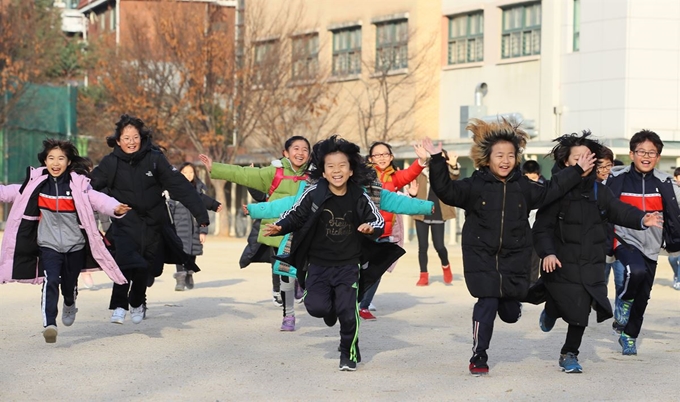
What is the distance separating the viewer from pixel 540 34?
33.8 m

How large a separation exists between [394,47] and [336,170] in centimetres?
2823

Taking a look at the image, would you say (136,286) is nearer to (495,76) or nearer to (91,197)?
(91,197)

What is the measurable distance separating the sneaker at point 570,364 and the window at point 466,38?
27.0 meters

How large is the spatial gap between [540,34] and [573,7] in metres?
1.33

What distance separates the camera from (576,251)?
955 centimetres

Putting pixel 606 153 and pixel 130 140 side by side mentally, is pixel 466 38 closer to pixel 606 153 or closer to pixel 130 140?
pixel 130 140

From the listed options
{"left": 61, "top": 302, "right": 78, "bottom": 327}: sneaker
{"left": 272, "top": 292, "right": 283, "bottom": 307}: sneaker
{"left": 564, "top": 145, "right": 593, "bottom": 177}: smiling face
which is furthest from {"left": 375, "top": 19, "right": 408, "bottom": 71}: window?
{"left": 564, "top": 145, "right": 593, "bottom": 177}: smiling face

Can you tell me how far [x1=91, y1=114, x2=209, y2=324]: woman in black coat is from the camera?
38.1 ft

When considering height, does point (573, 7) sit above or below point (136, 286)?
above

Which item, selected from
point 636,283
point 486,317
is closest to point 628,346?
point 636,283

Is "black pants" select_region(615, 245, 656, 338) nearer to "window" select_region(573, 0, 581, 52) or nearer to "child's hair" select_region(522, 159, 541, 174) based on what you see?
"child's hair" select_region(522, 159, 541, 174)

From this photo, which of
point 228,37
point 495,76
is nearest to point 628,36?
point 495,76

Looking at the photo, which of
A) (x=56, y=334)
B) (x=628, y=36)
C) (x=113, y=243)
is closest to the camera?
(x=56, y=334)

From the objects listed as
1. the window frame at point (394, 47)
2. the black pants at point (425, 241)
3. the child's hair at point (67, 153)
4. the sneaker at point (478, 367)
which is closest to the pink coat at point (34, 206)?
the child's hair at point (67, 153)
